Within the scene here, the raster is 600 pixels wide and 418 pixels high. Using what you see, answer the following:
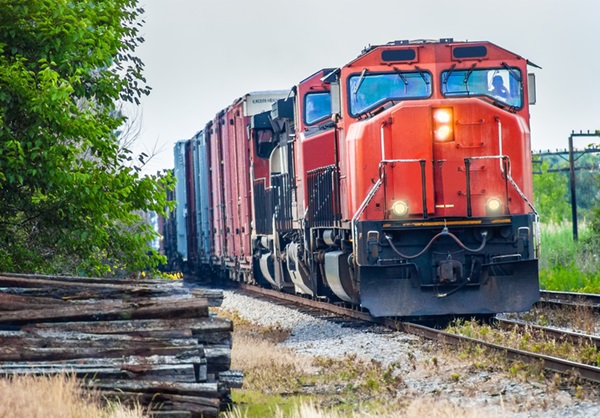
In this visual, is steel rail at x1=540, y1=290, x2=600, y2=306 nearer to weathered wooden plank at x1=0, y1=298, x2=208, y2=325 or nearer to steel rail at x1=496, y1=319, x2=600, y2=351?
steel rail at x1=496, y1=319, x2=600, y2=351

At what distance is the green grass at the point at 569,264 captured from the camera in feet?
70.7

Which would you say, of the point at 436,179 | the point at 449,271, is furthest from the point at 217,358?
the point at 436,179

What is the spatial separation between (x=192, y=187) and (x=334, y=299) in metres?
17.6

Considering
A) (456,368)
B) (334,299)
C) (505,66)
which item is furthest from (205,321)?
(334,299)

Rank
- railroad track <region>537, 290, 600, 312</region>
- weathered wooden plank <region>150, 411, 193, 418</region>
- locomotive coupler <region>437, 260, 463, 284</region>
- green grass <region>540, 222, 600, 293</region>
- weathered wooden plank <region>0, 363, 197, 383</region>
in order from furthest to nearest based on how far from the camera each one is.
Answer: green grass <region>540, 222, 600, 293</region> → railroad track <region>537, 290, 600, 312</region> → locomotive coupler <region>437, 260, 463, 284</region> → weathered wooden plank <region>0, 363, 197, 383</region> → weathered wooden plank <region>150, 411, 193, 418</region>

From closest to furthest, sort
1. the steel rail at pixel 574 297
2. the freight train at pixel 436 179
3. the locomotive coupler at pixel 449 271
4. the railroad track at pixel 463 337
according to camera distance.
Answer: the railroad track at pixel 463 337 < the locomotive coupler at pixel 449 271 < the freight train at pixel 436 179 < the steel rail at pixel 574 297

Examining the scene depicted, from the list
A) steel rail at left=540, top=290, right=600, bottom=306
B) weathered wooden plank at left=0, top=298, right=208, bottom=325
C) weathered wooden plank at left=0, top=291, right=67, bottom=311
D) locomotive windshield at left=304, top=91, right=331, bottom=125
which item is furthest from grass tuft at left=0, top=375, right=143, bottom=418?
steel rail at left=540, top=290, right=600, bottom=306

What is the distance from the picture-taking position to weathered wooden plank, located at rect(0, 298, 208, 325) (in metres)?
9.09

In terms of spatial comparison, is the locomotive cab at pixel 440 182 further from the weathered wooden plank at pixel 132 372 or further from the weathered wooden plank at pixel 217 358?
the weathered wooden plank at pixel 132 372

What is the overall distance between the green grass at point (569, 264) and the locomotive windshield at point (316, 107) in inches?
254

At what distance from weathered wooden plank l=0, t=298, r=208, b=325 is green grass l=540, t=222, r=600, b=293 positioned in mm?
12502

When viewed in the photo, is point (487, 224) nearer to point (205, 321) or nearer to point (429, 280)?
point (429, 280)

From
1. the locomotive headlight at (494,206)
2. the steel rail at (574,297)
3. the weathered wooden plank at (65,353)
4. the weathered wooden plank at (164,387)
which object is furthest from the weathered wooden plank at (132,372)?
the steel rail at (574,297)


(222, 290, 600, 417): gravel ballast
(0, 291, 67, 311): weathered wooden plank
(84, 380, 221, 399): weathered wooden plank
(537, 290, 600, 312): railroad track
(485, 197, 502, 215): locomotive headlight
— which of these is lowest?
(222, 290, 600, 417): gravel ballast
